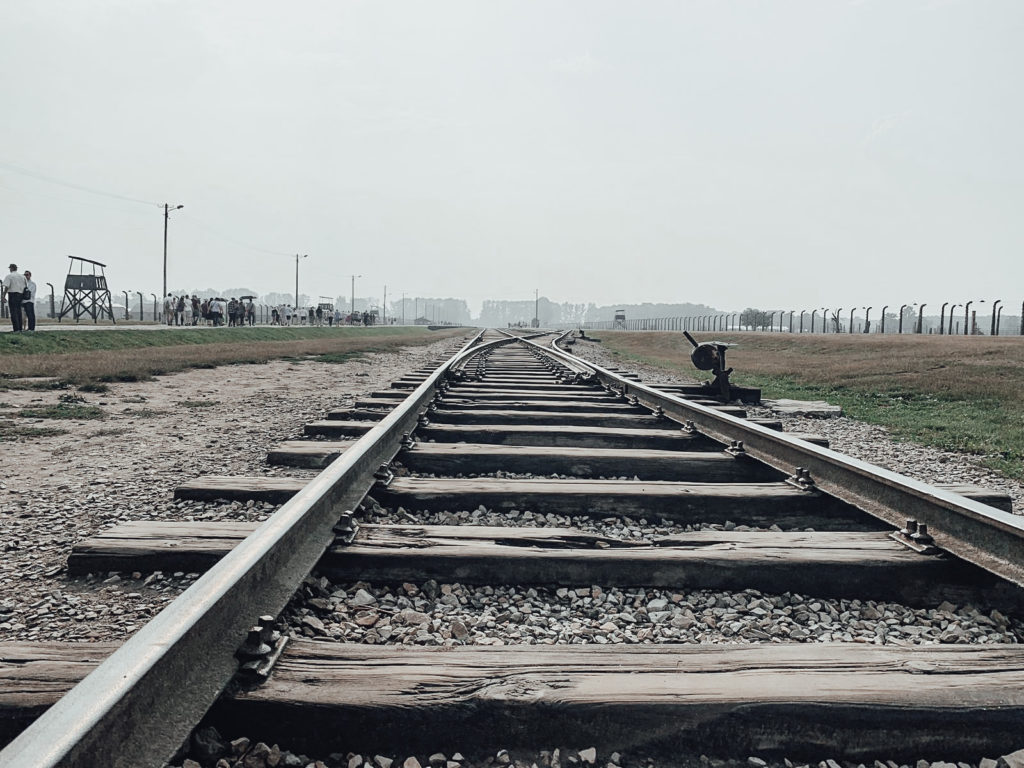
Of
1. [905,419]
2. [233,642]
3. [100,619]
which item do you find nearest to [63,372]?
[100,619]

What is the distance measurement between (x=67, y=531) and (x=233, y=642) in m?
1.57

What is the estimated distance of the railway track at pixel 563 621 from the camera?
130 cm

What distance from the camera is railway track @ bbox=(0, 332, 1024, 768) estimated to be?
130 centimetres

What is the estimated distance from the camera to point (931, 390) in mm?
8500

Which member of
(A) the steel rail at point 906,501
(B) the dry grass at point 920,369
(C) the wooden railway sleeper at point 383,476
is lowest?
(C) the wooden railway sleeper at point 383,476

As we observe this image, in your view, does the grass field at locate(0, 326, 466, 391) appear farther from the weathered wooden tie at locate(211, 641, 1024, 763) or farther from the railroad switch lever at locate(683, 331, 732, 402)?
the weathered wooden tie at locate(211, 641, 1024, 763)

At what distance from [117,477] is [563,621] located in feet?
8.66

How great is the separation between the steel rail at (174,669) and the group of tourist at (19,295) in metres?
17.3

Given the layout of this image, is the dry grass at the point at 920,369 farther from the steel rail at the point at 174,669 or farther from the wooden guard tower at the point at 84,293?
the wooden guard tower at the point at 84,293

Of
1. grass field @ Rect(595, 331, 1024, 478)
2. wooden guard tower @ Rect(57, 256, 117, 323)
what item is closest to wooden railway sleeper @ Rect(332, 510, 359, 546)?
grass field @ Rect(595, 331, 1024, 478)

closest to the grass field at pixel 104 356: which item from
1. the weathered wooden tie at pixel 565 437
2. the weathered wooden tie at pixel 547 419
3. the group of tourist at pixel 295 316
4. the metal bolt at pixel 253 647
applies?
the weathered wooden tie at pixel 547 419

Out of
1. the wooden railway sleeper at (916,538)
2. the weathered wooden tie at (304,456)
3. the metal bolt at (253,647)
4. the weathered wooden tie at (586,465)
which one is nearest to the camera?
the metal bolt at (253,647)

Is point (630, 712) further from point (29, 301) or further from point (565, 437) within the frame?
point (29, 301)

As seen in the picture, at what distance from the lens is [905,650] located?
156 cm
